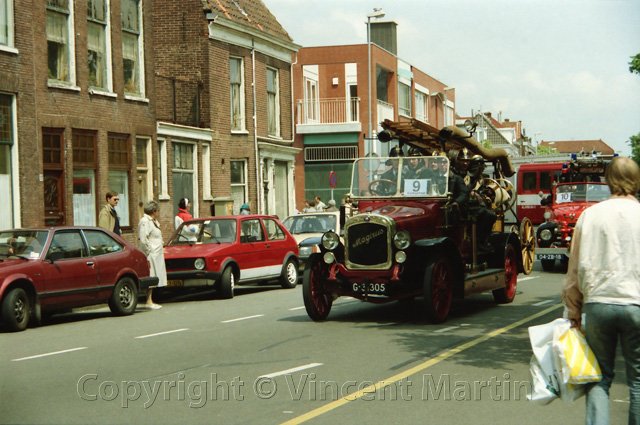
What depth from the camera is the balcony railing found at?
44.6 meters

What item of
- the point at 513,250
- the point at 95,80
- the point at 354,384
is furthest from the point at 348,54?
the point at 354,384

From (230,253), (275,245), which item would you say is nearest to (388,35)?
(275,245)

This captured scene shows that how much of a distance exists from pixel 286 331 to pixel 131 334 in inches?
85.6

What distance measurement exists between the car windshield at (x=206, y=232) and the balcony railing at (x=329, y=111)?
26.2 m

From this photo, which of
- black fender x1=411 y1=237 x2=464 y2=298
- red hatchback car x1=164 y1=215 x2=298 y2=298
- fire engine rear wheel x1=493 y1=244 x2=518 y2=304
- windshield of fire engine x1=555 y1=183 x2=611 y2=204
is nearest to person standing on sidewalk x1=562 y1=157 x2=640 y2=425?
black fender x1=411 y1=237 x2=464 y2=298

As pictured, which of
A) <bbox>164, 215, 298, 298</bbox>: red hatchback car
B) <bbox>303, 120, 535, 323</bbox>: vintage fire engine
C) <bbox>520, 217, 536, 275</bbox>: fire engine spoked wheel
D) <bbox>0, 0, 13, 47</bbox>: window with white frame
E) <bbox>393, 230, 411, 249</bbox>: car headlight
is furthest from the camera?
<bbox>0, 0, 13, 47</bbox>: window with white frame

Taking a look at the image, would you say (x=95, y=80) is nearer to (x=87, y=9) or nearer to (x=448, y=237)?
(x=87, y=9)

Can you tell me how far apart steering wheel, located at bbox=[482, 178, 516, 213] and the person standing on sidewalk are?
9.97 metres

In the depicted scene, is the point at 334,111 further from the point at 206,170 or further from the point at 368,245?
the point at 368,245

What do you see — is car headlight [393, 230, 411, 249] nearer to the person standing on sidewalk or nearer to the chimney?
the person standing on sidewalk

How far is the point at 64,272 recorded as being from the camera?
13688 millimetres

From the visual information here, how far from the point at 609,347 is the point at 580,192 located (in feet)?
59.0

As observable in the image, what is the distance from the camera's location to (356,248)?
12406 mm

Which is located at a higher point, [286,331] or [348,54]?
[348,54]
